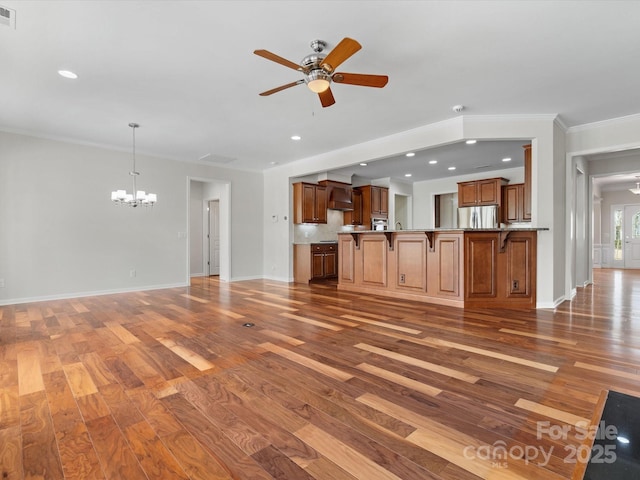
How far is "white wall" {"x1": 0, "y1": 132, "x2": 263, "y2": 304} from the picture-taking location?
5172 millimetres

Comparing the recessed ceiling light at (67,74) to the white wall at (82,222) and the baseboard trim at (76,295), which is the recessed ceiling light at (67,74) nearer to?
the white wall at (82,222)

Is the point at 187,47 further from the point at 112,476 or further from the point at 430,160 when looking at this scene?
the point at 430,160

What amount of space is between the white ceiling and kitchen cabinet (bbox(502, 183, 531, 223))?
106 inches

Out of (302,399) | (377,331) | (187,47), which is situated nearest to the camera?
(302,399)

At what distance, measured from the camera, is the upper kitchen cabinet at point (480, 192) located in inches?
297

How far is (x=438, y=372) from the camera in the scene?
2400 mm

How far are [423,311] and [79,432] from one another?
3.80 metres

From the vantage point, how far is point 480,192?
782cm

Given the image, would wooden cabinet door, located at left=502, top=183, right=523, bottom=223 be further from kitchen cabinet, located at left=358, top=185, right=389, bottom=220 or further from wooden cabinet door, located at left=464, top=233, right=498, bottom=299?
wooden cabinet door, located at left=464, top=233, right=498, bottom=299

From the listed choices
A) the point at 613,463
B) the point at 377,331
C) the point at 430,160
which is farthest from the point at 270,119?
the point at 613,463

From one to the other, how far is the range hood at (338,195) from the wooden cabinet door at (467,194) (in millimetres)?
2739

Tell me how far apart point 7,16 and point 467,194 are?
26.9 feet

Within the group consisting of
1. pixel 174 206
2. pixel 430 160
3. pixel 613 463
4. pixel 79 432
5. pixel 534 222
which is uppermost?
pixel 430 160

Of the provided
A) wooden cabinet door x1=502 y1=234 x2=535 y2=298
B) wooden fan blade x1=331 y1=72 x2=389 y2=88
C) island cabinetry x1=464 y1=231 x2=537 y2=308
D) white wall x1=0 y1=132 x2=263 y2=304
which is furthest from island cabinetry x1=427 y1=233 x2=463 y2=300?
white wall x1=0 y1=132 x2=263 y2=304
